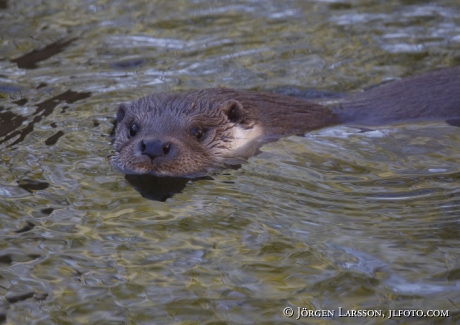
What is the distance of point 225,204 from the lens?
13.9 feet

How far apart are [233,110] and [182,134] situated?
50 centimetres

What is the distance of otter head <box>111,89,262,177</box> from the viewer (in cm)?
450

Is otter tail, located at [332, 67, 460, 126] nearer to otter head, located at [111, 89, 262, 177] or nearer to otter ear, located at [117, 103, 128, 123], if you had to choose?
otter head, located at [111, 89, 262, 177]

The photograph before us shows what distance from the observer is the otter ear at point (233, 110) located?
508cm

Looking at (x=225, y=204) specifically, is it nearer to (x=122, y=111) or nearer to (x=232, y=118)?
(x=232, y=118)

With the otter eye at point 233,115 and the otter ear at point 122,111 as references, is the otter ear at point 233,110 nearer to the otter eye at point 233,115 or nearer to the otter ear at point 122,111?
the otter eye at point 233,115

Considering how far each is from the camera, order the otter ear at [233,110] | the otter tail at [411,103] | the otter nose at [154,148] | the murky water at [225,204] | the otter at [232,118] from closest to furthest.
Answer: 1. the murky water at [225,204]
2. the otter nose at [154,148]
3. the otter at [232,118]
4. the otter ear at [233,110]
5. the otter tail at [411,103]

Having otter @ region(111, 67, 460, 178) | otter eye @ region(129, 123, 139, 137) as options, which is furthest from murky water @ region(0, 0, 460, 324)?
otter eye @ region(129, 123, 139, 137)

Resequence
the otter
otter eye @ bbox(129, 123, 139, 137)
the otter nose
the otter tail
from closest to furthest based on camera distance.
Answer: the otter nose → the otter → otter eye @ bbox(129, 123, 139, 137) → the otter tail

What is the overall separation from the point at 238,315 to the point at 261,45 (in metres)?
4.79

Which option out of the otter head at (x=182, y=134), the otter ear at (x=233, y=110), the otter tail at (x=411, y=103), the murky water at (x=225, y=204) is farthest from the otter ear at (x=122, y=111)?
the otter tail at (x=411, y=103)

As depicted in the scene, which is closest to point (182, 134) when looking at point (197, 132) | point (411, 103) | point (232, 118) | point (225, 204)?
point (197, 132)

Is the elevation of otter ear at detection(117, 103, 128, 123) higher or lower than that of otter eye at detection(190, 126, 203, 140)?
higher

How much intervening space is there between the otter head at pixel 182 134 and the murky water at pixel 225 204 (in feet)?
0.52
